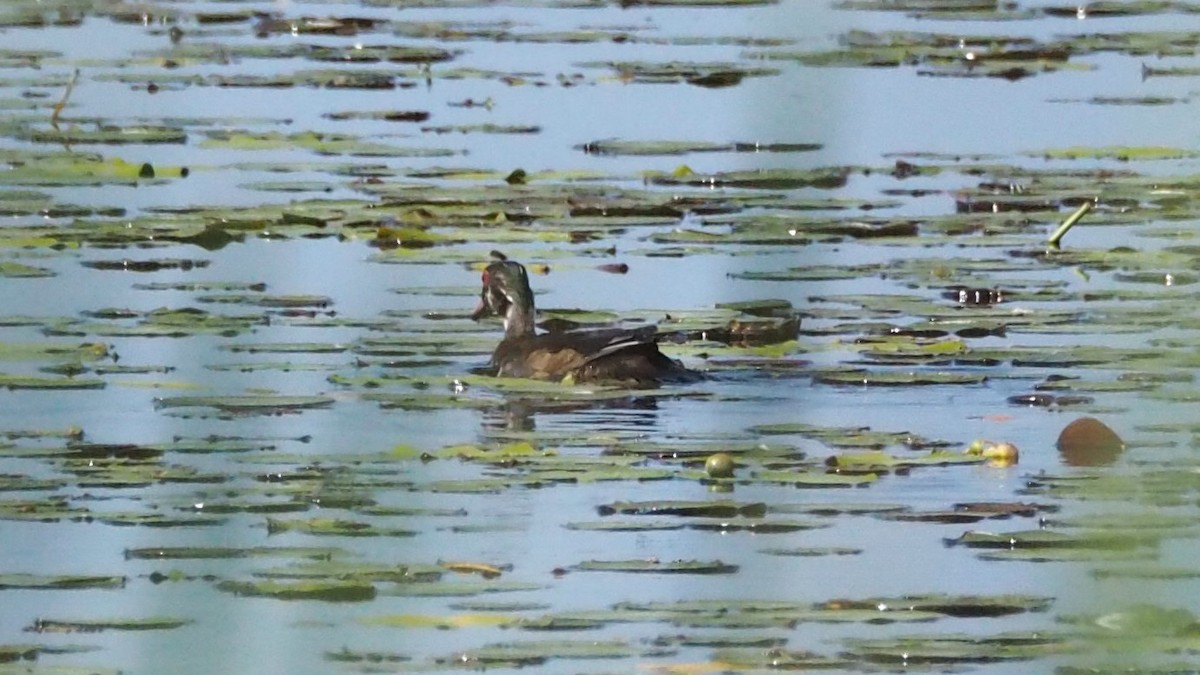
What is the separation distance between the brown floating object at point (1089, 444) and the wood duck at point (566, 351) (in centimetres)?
185

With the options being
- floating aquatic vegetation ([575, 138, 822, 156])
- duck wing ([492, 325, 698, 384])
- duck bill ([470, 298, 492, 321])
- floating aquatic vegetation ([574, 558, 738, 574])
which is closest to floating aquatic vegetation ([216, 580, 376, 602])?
floating aquatic vegetation ([574, 558, 738, 574])

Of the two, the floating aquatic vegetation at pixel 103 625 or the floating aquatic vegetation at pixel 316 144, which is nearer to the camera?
the floating aquatic vegetation at pixel 103 625

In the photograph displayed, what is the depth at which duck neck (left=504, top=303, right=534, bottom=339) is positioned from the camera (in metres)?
11.8

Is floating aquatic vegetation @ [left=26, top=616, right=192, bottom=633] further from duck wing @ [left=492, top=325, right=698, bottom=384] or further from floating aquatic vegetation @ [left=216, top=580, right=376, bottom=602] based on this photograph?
duck wing @ [left=492, top=325, right=698, bottom=384]

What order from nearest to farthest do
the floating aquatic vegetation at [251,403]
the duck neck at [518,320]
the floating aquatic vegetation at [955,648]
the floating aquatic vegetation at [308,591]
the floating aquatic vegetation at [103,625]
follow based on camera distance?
the floating aquatic vegetation at [955,648], the floating aquatic vegetation at [103,625], the floating aquatic vegetation at [308,591], the floating aquatic vegetation at [251,403], the duck neck at [518,320]

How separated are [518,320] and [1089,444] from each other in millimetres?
3031

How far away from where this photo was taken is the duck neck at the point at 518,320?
465 inches

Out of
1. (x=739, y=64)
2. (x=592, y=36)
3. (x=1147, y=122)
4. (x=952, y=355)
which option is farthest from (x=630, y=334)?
(x=592, y=36)

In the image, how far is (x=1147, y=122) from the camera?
47.7ft

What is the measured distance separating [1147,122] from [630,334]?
14.7 ft

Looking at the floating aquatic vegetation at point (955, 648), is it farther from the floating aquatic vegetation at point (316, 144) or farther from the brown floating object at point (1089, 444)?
the floating aquatic vegetation at point (316, 144)

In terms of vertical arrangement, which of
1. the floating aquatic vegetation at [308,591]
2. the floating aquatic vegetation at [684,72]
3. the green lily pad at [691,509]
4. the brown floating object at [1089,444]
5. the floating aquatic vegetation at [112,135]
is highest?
the floating aquatic vegetation at [684,72]

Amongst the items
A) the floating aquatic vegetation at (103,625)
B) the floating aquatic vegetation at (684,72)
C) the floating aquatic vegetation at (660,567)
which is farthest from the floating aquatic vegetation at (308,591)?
the floating aquatic vegetation at (684,72)

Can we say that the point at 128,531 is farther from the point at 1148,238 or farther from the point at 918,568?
the point at 1148,238
